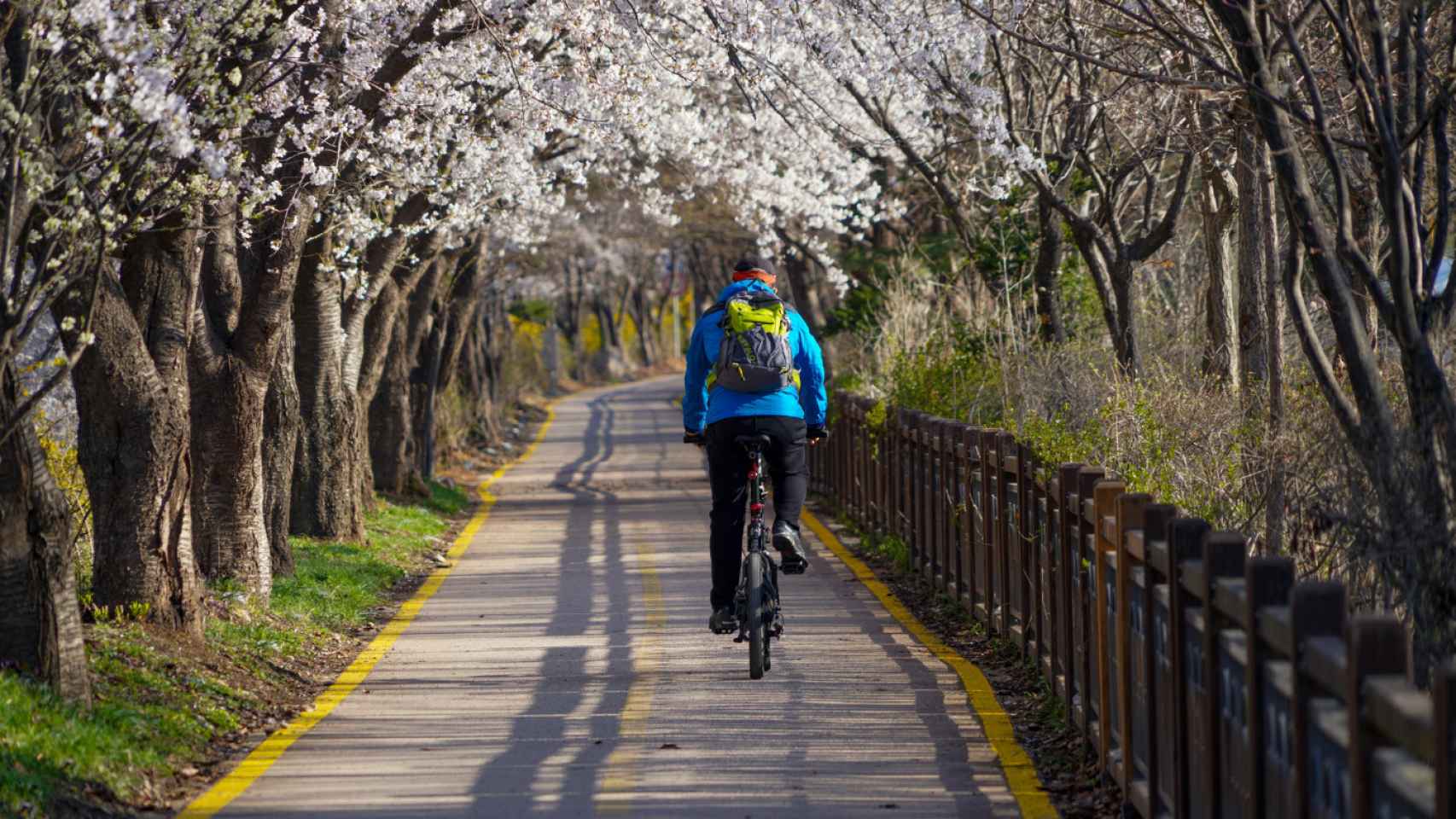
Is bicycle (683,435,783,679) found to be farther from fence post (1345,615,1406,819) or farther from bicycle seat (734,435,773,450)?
fence post (1345,615,1406,819)

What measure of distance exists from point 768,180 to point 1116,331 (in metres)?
8.76

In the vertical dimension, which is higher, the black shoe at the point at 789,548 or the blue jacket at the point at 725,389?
the blue jacket at the point at 725,389

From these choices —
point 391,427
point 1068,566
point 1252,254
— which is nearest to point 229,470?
point 1068,566

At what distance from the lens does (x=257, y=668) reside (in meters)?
9.82

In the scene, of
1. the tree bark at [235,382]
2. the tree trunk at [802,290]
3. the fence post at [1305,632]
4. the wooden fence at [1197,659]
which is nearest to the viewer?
the wooden fence at [1197,659]

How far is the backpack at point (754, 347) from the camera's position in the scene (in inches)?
367

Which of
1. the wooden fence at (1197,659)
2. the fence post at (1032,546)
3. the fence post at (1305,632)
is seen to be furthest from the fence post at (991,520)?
the fence post at (1305,632)

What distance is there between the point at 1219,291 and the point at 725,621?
585 centimetres

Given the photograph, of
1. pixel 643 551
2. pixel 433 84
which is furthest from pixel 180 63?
pixel 643 551

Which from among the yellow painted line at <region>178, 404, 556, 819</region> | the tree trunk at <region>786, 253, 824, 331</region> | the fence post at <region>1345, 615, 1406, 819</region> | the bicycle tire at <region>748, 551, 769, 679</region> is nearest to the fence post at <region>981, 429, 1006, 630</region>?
the bicycle tire at <region>748, 551, 769, 679</region>

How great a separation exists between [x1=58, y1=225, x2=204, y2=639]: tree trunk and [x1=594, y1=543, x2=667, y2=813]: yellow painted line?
2.54 m

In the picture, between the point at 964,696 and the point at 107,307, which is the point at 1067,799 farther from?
the point at 107,307

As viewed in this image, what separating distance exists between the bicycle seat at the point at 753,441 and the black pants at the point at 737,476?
0.02 meters

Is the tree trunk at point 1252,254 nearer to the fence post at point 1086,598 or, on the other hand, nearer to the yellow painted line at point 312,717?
the fence post at point 1086,598
